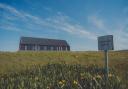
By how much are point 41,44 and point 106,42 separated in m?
55.5

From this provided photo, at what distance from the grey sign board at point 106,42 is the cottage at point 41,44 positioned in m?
52.6

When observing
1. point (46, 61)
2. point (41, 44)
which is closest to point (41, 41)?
point (41, 44)

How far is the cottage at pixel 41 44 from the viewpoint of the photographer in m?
61.0

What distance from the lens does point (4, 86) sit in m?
8.88

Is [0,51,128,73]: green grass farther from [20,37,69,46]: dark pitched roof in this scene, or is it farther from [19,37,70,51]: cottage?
[20,37,69,46]: dark pitched roof

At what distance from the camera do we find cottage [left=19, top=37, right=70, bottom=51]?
6103cm

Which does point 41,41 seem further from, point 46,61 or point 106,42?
point 106,42

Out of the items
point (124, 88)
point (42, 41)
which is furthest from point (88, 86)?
point (42, 41)

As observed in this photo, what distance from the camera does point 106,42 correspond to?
27.9 feet

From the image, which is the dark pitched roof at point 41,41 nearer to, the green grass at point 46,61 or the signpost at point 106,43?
the green grass at point 46,61

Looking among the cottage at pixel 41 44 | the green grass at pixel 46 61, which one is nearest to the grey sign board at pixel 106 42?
the green grass at pixel 46 61

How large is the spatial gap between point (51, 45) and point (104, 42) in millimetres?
57165

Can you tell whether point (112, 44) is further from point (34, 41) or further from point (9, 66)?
point (34, 41)

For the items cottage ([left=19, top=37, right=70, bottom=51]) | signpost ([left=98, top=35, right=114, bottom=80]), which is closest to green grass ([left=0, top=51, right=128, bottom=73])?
signpost ([left=98, top=35, right=114, bottom=80])
